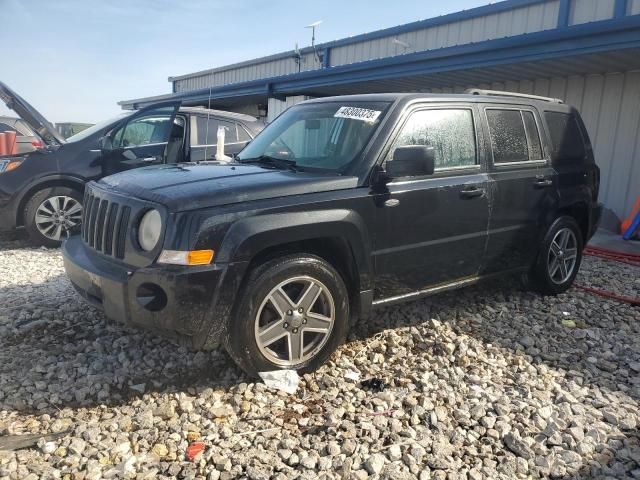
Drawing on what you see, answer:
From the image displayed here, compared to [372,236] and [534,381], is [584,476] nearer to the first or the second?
[534,381]

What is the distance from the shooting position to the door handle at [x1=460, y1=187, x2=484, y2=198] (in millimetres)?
4023

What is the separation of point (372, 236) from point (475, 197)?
1100mm

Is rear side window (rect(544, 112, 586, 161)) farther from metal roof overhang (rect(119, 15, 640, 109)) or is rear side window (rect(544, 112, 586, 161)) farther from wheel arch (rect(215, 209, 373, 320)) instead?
wheel arch (rect(215, 209, 373, 320))

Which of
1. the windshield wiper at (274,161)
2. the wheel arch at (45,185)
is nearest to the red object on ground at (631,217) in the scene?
the windshield wiper at (274,161)

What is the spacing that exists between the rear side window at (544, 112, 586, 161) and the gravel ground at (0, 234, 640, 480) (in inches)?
63.9

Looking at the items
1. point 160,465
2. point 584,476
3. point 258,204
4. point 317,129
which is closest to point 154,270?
point 258,204

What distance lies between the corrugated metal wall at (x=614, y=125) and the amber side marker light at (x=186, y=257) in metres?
8.25

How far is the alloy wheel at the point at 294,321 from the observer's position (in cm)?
323

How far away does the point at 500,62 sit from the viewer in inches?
325

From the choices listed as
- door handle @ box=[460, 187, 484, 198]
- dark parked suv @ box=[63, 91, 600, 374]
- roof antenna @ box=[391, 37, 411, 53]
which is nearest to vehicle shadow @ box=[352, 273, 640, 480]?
dark parked suv @ box=[63, 91, 600, 374]

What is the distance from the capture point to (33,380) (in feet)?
10.8

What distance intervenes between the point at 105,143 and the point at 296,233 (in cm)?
475

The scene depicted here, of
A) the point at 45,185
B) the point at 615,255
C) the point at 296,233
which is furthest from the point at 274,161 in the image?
the point at 615,255

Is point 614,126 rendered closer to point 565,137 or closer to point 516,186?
point 565,137
